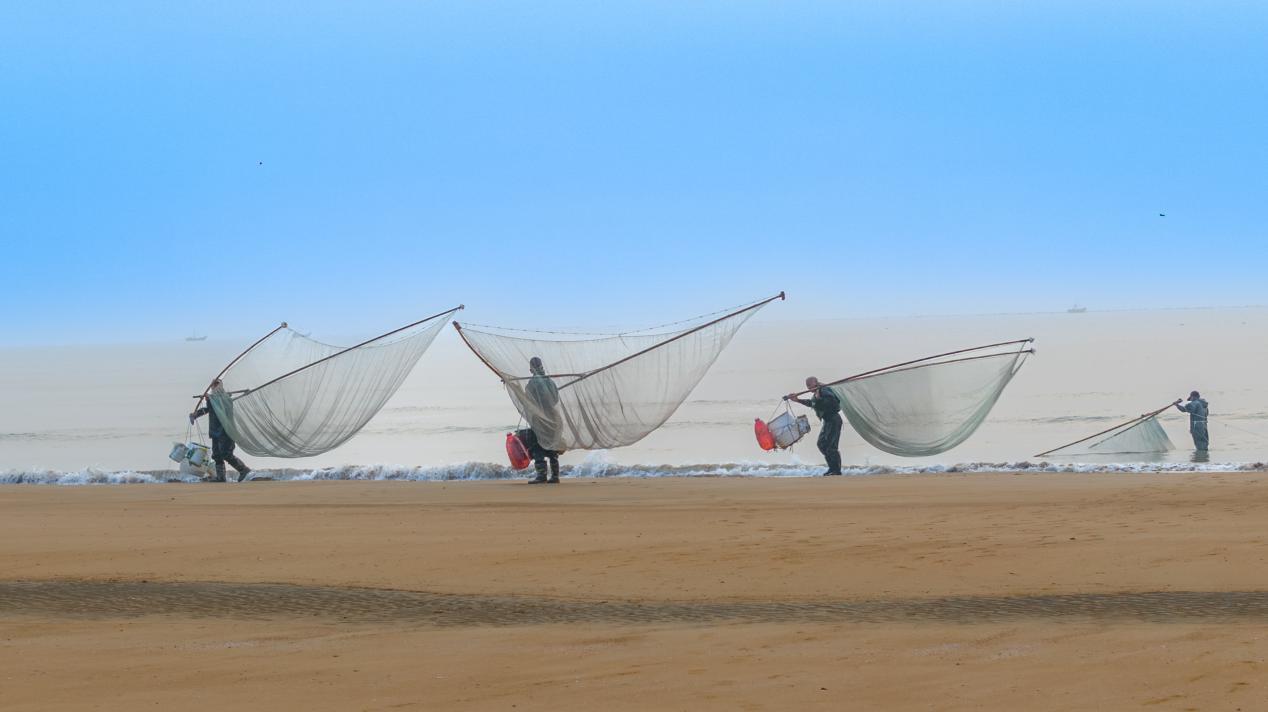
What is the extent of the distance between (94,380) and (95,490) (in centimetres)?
5601

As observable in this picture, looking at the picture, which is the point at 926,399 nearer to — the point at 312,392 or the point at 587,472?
the point at 587,472

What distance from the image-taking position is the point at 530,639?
21.2 feet

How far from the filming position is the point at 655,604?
7387 mm

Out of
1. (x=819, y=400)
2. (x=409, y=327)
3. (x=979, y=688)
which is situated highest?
(x=409, y=327)

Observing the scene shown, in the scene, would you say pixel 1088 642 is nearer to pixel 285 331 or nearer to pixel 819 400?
pixel 819 400

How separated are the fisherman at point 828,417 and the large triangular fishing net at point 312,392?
482 centimetres

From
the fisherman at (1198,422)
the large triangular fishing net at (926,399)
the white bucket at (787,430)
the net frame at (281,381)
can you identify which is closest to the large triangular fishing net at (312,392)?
the net frame at (281,381)

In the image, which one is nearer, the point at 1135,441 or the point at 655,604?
the point at 655,604

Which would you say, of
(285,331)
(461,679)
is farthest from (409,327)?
(461,679)

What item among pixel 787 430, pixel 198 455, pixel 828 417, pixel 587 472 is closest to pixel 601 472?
pixel 587 472

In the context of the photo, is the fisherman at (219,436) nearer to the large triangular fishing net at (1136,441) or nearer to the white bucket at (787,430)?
the white bucket at (787,430)

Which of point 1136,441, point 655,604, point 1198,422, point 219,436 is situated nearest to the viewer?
point 655,604

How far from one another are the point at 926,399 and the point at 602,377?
4.15 metres

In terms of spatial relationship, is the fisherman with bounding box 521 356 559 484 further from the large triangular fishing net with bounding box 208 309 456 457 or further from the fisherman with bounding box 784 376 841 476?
the fisherman with bounding box 784 376 841 476
